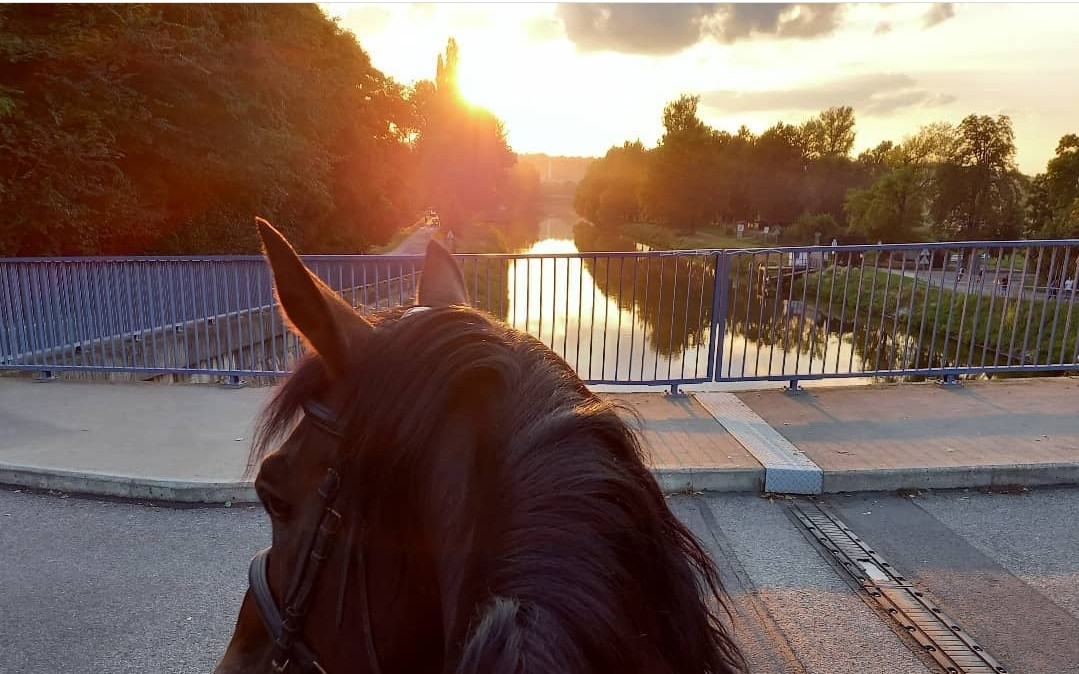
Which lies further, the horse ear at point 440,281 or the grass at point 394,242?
the grass at point 394,242

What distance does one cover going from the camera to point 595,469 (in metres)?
0.84

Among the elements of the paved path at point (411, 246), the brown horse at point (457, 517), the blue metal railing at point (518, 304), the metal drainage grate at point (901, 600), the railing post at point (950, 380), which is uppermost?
the brown horse at point (457, 517)

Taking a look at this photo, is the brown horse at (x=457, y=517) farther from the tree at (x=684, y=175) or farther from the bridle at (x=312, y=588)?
the tree at (x=684, y=175)

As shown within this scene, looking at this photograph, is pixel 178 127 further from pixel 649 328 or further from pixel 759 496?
pixel 759 496

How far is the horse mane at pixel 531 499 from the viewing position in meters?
0.74

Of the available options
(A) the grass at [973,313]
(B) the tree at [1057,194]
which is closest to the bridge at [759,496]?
(A) the grass at [973,313]

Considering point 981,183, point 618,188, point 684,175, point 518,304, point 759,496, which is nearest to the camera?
point 759,496

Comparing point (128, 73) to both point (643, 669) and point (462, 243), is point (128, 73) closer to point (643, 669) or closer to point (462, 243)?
point (643, 669)

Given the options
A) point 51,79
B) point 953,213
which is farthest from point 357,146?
point 953,213

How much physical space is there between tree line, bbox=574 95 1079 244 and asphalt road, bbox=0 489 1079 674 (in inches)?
1251

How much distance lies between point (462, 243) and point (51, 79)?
36557mm

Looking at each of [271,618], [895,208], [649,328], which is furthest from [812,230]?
[271,618]

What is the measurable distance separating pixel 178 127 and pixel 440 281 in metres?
15.9

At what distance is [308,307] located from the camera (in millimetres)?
954
